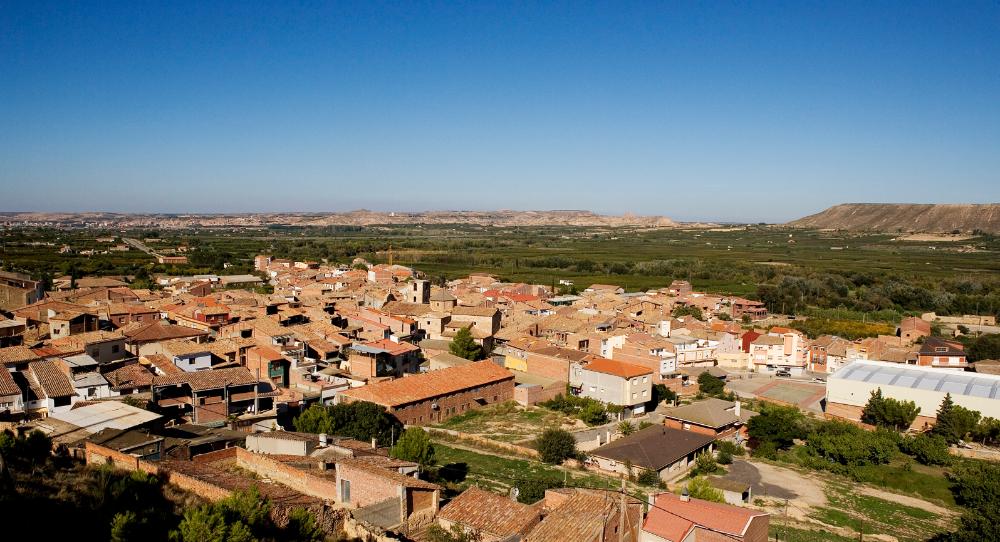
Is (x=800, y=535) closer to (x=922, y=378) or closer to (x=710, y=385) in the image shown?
(x=710, y=385)

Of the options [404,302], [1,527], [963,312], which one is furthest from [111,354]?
[963,312]

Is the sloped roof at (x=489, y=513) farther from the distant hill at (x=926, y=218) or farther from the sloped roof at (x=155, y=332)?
the distant hill at (x=926, y=218)

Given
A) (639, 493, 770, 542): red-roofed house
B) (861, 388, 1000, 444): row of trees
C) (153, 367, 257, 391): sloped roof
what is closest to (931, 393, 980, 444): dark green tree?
(861, 388, 1000, 444): row of trees

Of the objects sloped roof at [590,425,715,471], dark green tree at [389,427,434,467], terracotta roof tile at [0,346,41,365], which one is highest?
terracotta roof tile at [0,346,41,365]

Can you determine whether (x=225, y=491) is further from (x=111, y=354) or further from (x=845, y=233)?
(x=845, y=233)

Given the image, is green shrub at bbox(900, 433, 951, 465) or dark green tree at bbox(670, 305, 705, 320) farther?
dark green tree at bbox(670, 305, 705, 320)

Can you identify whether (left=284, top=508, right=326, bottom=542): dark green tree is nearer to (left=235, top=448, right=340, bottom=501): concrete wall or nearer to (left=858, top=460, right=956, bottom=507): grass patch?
(left=235, top=448, right=340, bottom=501): concrete wall
